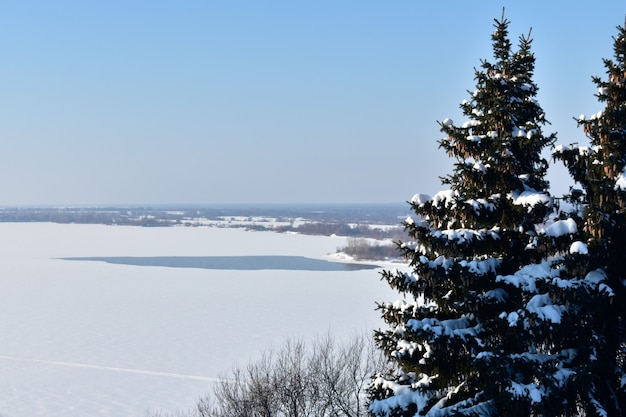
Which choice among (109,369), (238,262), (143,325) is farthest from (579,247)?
(238,262)

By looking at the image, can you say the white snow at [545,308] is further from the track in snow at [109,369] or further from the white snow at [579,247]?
the track in snow at [109,369]

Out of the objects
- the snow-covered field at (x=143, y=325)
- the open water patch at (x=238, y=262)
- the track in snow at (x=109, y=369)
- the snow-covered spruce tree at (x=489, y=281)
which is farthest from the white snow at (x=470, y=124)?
the open water patch at (x=238, y=262)

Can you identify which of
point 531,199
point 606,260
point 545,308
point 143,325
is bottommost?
point 143,325

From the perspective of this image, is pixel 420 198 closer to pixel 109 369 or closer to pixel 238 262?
pixel 109 369

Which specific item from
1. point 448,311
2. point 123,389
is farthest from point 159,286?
point 448,311

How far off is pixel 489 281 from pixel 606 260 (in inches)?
48.0

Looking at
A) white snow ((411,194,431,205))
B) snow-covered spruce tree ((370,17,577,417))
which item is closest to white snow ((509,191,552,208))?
snow-covered spruce tree ((370,17,577,417))

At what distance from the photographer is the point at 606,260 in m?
6.92

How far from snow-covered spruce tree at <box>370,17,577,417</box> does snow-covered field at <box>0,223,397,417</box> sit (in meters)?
10.2

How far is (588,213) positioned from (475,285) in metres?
1.39

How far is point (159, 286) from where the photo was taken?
47781mm

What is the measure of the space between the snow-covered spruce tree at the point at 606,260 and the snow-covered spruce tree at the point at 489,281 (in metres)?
0.23

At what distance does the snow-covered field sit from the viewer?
21.8m

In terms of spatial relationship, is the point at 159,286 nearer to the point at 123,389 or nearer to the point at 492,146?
the point at 123,389
